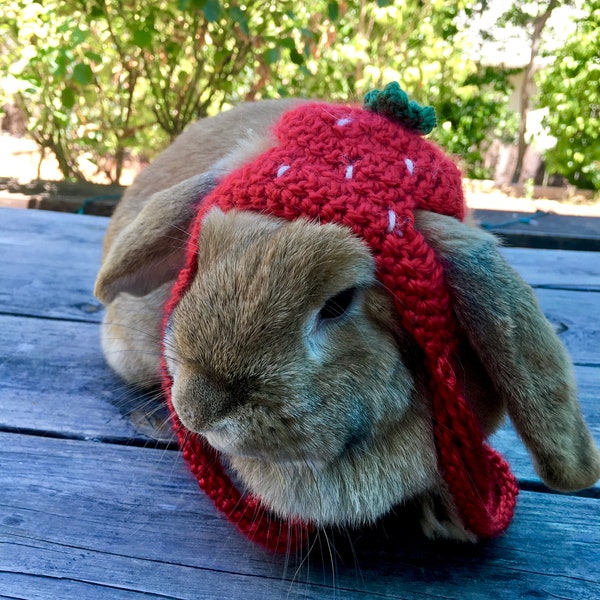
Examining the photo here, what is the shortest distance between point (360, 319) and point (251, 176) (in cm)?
27

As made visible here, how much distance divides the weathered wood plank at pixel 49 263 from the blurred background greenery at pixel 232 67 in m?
0.88

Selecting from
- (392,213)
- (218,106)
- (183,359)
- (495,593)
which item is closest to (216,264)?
(183,359)

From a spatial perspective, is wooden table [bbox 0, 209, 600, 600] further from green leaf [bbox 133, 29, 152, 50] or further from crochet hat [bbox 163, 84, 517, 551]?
green leaf [bbox 133, 29, 152, 50]

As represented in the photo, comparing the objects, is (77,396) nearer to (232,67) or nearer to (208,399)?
(208,399)

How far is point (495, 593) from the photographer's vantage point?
2.98 feet

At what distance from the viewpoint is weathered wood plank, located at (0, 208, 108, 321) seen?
1863mm

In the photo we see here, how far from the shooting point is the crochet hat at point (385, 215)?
842mm

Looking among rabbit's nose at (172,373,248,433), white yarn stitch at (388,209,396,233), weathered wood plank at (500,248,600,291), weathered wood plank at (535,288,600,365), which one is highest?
white yarn stitch at (388,209,396,233)

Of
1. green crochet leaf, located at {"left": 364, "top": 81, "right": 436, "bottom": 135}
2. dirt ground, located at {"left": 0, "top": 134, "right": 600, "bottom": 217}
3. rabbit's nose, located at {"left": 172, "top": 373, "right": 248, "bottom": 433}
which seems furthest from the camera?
dirt ground, located at {"left": 0, "top": 134, "right": 600, "bottom": 217}

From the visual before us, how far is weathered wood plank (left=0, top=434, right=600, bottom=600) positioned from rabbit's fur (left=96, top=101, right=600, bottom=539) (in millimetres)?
78

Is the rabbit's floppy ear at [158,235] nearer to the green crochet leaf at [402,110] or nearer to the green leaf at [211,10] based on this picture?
the green crochet leaf at [402,110]

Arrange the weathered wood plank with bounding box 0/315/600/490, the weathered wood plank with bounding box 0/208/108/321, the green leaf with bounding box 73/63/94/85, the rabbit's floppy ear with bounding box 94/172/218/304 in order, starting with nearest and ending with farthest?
1. the rabbit's floppy ear with bounding box 94/172/218/304
2. the weathered wood plank with bounding box 0/315/600/490
3. the weathered wood plank with bounding box 0/208/108/321
4. the green leaf with bounding box 73/63/94/85

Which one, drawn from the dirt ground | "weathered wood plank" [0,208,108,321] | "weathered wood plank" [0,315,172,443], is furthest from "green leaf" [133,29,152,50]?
"weathered wood plank" [0,315,172,443]

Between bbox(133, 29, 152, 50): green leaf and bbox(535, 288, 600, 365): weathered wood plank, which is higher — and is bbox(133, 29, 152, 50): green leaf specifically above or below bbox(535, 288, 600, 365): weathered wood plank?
above
